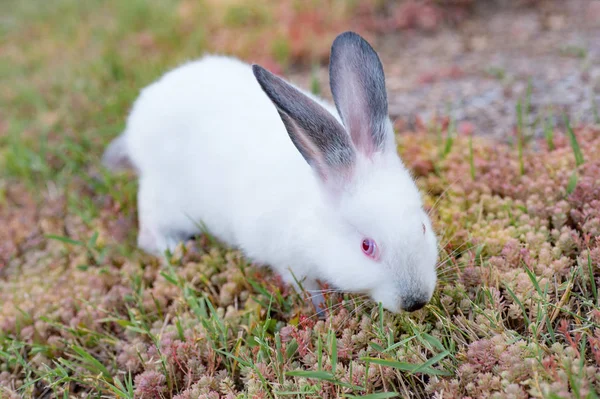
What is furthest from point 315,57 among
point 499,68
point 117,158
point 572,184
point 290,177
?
point 572,184

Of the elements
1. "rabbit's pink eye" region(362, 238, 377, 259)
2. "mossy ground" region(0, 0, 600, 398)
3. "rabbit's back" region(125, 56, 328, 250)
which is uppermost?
"rabbit's back" region(125, 56, 328, 250)

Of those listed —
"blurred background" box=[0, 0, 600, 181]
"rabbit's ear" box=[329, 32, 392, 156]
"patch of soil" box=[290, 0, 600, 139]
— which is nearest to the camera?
"rabbit's ear" box=[329, 32, 392, 156]

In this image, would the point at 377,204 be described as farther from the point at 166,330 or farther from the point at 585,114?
the point at 585,114

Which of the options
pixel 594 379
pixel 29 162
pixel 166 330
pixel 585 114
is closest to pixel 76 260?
pixel 166 330

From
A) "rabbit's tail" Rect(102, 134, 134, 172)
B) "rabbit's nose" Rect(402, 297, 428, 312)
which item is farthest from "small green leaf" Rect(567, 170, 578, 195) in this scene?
"rabbit's tail" Rect(102, 134, 134, 172)

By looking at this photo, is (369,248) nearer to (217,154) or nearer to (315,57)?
(217,154)

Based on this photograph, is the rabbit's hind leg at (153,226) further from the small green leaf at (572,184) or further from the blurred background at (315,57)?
the small green leaf at (572,184)

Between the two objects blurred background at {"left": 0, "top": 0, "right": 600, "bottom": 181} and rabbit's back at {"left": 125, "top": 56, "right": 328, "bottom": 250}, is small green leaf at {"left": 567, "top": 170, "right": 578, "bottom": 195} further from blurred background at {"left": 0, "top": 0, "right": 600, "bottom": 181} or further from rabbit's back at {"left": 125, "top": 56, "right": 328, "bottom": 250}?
rabbit's back at {"left": 125, "top": 56, "right": 328, "bottom": 250}

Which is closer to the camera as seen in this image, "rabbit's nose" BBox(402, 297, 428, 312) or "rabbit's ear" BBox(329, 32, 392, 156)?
"rabbit's nose" BBox(402, 297, 428, 312)
